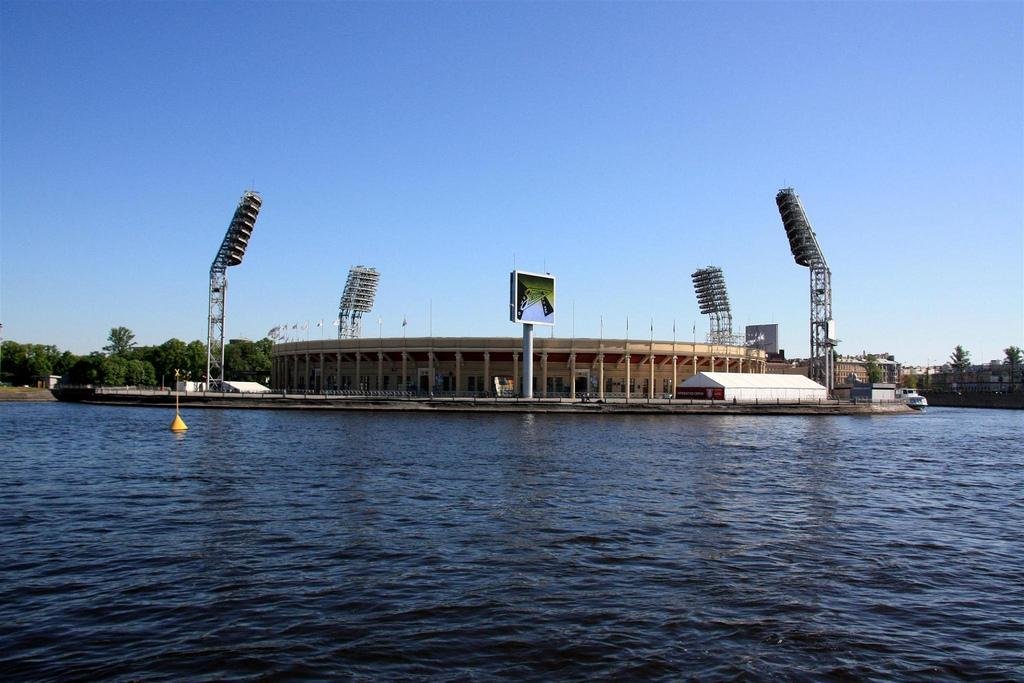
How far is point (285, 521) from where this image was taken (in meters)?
20.6

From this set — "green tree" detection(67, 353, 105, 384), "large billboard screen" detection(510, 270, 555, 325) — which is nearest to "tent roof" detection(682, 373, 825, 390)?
"large billboard screen" detection(510, 270, 555, 325)

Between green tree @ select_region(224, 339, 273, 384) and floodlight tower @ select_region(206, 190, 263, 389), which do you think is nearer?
floodlight tower @ select_region(206, 190, 263, 389)

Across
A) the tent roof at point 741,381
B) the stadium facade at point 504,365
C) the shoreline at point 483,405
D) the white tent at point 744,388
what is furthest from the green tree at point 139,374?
the tent roof at point 741,381

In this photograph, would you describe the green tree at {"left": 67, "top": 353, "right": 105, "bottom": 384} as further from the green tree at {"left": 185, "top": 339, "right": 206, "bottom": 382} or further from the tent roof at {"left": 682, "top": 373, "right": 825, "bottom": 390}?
the tent roof at {"left": 682, "top": 373, "right": 825, "bottom": 390}

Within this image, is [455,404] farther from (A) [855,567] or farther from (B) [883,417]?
(A) [855,567]

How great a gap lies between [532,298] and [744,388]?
31168 millimetres

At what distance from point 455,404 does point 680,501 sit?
67768mm

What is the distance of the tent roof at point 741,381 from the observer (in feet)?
335

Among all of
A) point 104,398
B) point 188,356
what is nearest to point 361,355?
point 104,398

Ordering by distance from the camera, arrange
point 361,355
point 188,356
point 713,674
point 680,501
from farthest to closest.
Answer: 1. point 188,356
2. point 361,355
3. point 680,501
4. point 713,674

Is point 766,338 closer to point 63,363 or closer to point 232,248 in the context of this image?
point 232,248

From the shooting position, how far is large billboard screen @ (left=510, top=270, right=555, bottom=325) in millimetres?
93312

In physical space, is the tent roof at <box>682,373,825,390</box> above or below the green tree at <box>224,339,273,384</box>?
below

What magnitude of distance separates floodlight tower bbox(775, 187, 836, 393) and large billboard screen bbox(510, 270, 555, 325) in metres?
52.8
